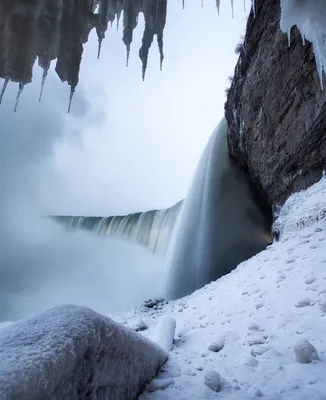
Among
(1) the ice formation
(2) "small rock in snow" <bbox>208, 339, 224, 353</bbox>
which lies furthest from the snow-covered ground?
(1) the ice formation

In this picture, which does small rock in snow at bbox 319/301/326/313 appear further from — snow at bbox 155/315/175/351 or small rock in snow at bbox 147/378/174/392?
snow at bbox 155/315/175/351

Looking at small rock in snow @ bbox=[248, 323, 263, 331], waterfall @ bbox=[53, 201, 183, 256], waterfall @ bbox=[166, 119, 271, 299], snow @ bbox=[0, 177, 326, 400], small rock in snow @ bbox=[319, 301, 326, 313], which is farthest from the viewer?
waterfall @ bbox=[53, 201, 183, 256]

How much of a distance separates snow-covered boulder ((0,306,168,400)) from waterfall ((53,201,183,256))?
14.6 meters

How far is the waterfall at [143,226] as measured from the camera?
1814 centimetres

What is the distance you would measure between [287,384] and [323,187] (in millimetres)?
7140

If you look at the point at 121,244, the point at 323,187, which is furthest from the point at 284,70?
the point at 121,244

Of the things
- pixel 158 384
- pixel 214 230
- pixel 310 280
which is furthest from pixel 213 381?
pixel 214 230

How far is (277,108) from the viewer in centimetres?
1048

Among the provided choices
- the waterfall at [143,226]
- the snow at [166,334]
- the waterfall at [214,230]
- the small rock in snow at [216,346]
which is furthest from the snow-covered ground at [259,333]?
the waterfall at [143,226]

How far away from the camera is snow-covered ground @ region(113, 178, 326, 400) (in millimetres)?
2633

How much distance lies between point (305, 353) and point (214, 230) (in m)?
11.1

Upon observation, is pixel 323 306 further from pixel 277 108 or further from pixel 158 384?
pixel 277 108

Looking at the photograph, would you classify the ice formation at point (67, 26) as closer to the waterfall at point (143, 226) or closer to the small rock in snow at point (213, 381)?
the small rock in snow at point (213, 381)

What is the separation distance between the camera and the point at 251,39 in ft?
36.8
